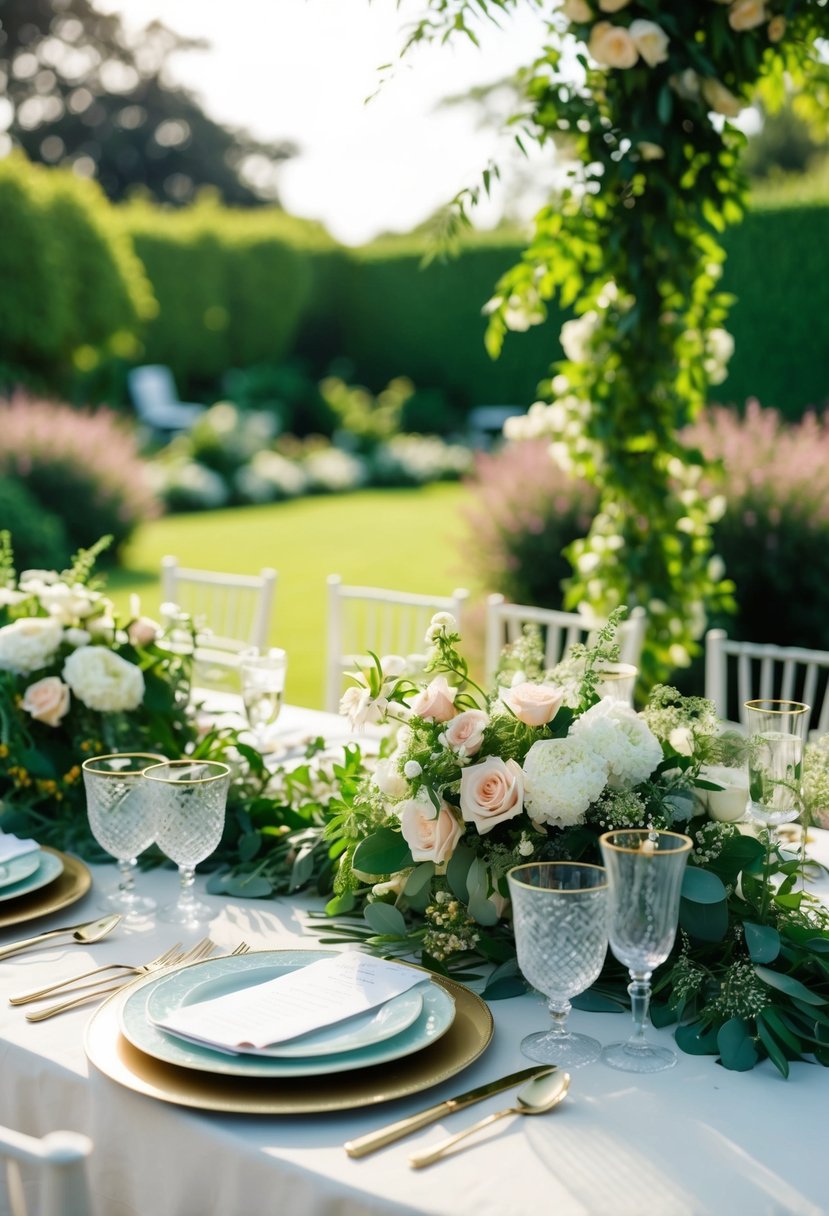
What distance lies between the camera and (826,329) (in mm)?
11898

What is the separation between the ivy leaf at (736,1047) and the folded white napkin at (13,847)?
91 centimetres

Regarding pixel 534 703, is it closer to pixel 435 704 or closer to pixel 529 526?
pixel 435 704

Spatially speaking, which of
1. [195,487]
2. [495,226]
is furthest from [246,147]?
[195,487]

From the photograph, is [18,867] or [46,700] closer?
[18,867]

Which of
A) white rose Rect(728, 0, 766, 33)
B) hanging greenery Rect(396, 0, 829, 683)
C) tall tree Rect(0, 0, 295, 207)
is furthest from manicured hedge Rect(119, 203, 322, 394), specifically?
white rose Rect(728, 0, 766, 33)

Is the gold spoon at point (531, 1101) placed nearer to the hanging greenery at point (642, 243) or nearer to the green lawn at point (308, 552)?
the hanging greenery at point (642, 243)

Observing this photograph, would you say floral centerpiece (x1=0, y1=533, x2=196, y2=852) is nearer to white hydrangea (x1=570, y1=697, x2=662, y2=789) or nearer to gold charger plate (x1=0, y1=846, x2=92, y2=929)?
gold charger plate (x1=0, y1=846, x2=92, y2=929)

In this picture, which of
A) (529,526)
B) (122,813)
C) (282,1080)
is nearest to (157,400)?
(529,526)

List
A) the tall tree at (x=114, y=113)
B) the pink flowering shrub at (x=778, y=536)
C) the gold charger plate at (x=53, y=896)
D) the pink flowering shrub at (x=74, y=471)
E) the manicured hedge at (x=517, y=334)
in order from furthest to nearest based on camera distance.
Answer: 1. the tall tree at (x=114, y=113)
2. the manicured hedge at (x=517, y=334)
3. the pink flowering shrub at (x=74, y=471)
4. the pink flowering shrub at (x=778, y=536)
5. the gold charger plate at (x=53, y=896)

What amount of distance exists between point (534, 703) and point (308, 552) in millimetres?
8482

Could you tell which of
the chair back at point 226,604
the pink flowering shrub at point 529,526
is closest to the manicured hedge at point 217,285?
the pink flowering shrub at point 529,526

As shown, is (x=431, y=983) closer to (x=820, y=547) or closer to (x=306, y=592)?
(x=820, y=547)

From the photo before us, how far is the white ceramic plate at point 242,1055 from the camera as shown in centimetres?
113

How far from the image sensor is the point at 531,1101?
110 centimetres
